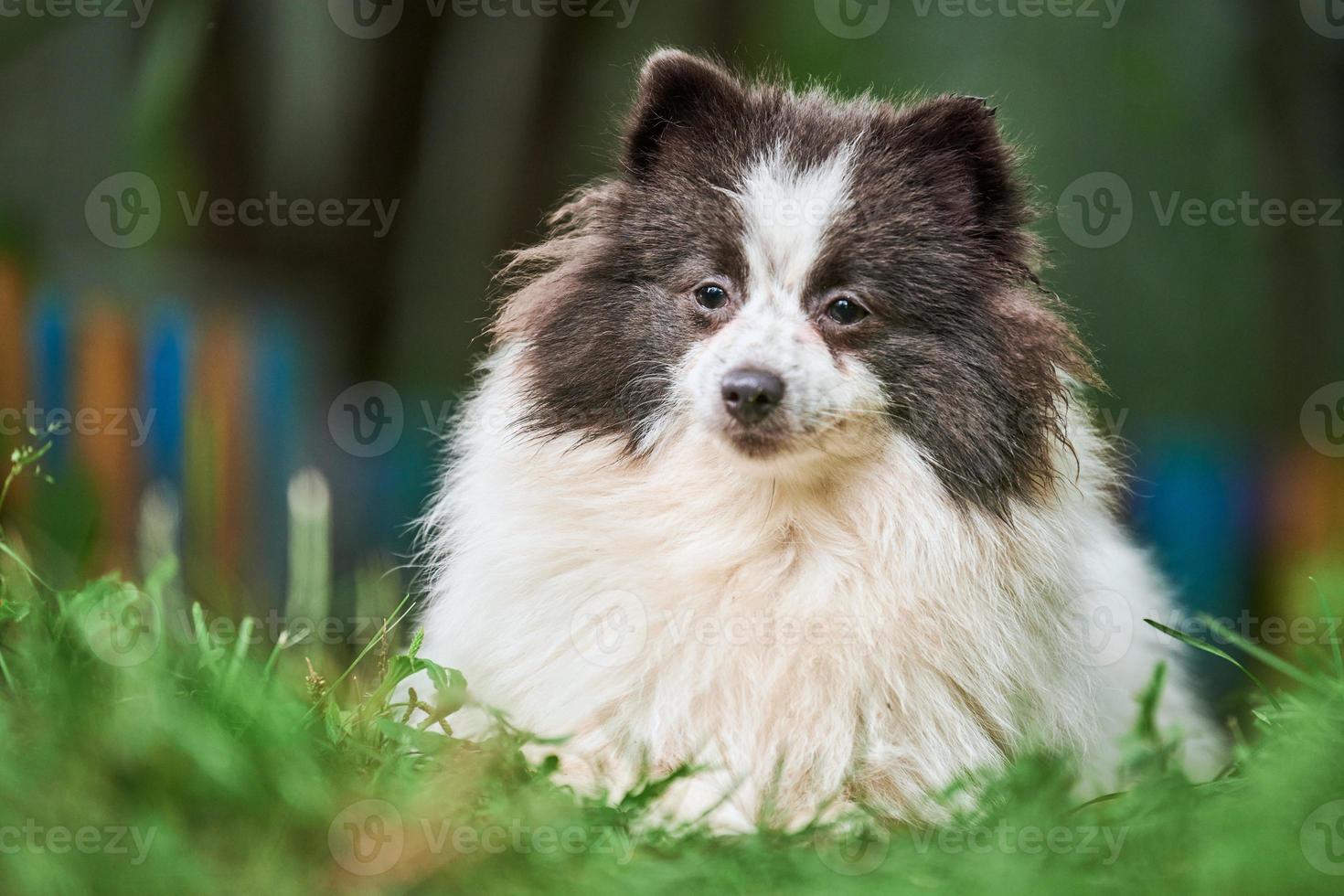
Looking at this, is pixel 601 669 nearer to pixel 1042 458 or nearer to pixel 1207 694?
pixel 1042 458

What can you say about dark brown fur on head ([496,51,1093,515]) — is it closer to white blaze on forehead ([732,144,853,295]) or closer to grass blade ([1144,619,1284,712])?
white blaze on forehead ([732,144,853,295])

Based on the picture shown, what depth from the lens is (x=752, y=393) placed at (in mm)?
2682

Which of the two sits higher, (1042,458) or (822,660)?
(1042,458)

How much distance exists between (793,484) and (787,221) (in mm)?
599

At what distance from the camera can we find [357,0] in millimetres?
5098

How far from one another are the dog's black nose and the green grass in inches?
29.9

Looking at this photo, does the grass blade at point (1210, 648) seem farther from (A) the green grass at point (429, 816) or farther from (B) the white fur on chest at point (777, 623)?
(B) the white fur on chest at point (777, 623)

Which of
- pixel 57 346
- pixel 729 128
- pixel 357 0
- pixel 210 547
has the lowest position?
pixel 210 547

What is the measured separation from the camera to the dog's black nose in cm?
268

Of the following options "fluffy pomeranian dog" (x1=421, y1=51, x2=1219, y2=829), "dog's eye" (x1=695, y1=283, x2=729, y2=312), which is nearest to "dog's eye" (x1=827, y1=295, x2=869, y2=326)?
"fluffy pomeranian dog" (x1=421, y1=51, x2=1219, y2=829)

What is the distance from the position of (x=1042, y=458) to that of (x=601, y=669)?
3.72 feet

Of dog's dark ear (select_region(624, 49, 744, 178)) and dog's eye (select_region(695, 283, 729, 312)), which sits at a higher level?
dog's dark ear (select_region(624, 49, 744, 178))

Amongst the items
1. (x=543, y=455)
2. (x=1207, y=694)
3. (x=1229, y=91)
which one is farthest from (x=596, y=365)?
(x=1229, y=91)

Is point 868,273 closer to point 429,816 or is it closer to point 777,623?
point 777,623
